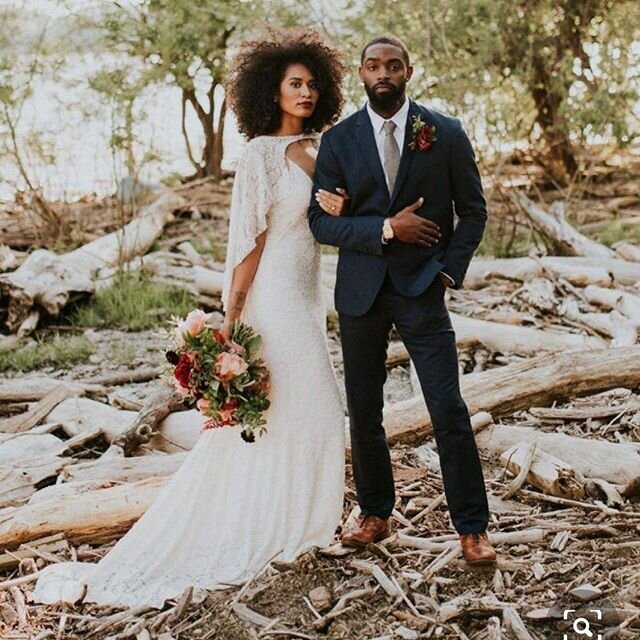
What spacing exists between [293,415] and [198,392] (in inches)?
16.5

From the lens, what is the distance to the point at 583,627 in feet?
11.3

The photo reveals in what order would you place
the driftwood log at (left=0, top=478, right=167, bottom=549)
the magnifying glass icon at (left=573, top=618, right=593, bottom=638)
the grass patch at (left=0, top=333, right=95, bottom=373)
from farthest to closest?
the grass patch at (left=0, top=333, right=95, bottom=373)
the driftwood log at (left=0, top=478, right=167, bottom=549)
the magnifying glass icon at (left=573, top=618, right=593, bottom=638)

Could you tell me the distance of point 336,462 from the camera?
4207 mm

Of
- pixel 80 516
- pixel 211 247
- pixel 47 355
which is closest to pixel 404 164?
pixel 80 516

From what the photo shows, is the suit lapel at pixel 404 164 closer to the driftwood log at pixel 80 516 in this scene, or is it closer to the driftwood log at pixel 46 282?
the driftwood log at pixel 80 516

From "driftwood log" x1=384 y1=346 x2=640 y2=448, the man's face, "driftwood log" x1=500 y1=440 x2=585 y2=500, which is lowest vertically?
"driftwood log" x1=500 y1=440 x2=585 y2=500

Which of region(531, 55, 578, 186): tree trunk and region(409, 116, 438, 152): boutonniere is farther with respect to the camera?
region(531, 55, 578, 186): tree trunk

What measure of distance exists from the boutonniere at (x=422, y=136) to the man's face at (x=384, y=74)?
0.45 feet

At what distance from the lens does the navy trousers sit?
381cm

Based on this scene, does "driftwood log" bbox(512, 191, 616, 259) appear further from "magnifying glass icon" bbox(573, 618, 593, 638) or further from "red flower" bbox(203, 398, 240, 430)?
"magnifying glass icon" bbox(573, 618, 593, 638)

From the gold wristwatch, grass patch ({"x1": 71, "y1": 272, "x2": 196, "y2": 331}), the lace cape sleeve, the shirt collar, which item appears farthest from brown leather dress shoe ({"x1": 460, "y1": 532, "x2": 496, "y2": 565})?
grass patch ({"x1": 71, "y1": 272, "x2": 196, "y2": 331})

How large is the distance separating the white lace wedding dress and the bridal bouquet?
0.45ft

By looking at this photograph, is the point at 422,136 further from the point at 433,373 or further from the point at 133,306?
the point at 133,306

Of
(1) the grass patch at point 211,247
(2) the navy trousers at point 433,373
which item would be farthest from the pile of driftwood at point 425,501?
(1) the grass patch at point 211,247
